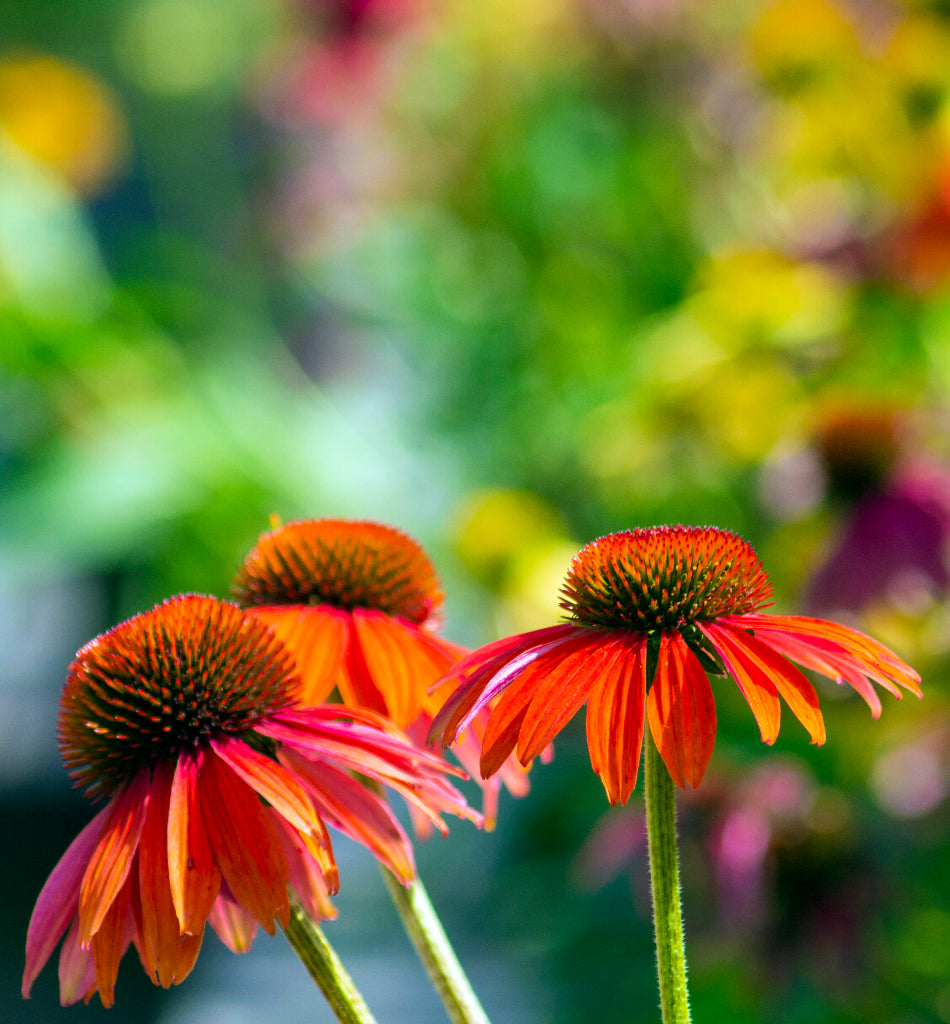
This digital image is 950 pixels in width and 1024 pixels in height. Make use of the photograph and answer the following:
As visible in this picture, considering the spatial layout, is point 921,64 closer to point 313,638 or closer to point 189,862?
point 313,638

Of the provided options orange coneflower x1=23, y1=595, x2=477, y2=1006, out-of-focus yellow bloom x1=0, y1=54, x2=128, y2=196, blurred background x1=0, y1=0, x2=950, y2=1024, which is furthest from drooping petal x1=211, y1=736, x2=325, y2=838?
Result: out-of-focus yellow bloom x1=0, y1=54, x2=128, y2=196

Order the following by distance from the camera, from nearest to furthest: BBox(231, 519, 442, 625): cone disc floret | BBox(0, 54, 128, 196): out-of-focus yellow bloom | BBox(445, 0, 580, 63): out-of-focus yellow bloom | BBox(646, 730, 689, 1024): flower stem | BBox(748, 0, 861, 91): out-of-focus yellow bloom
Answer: BBox(646, 730, 689, 1024): flower stem → BBox(231, 519, 442, 625): cone disc floret → BBox(748, 0, 861, 91): out-of-focus yellow bloom → BBox(445, 0, 580, 63): out-of-focus yellow bloom → BBox(0, 54, 128, 196): out-of-focus yellow bloom

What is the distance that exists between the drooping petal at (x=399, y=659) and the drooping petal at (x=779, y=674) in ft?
0.32

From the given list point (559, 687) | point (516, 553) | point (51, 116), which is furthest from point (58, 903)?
point (51, 116)

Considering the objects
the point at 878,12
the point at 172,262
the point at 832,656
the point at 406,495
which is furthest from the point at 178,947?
the point at 172,262

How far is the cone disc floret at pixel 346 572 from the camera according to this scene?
1.29 ft

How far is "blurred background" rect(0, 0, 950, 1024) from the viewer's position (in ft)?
2.72

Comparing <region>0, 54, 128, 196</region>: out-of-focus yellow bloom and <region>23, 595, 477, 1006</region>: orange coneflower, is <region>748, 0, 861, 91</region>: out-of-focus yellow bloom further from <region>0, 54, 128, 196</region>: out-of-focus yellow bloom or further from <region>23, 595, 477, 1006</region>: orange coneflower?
<region>0, 54, 128, 196</region>: out-of-focus yellow bloom

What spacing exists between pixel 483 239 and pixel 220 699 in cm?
130

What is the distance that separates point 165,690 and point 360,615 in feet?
0.29

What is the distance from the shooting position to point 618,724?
0.27 metres

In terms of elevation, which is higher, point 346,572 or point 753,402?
point 753,402

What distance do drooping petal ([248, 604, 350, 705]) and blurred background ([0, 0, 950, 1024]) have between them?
0.79 feet

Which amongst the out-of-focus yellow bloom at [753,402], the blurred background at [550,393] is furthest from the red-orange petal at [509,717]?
the out-of-focus yellow bloom at [753,402]
